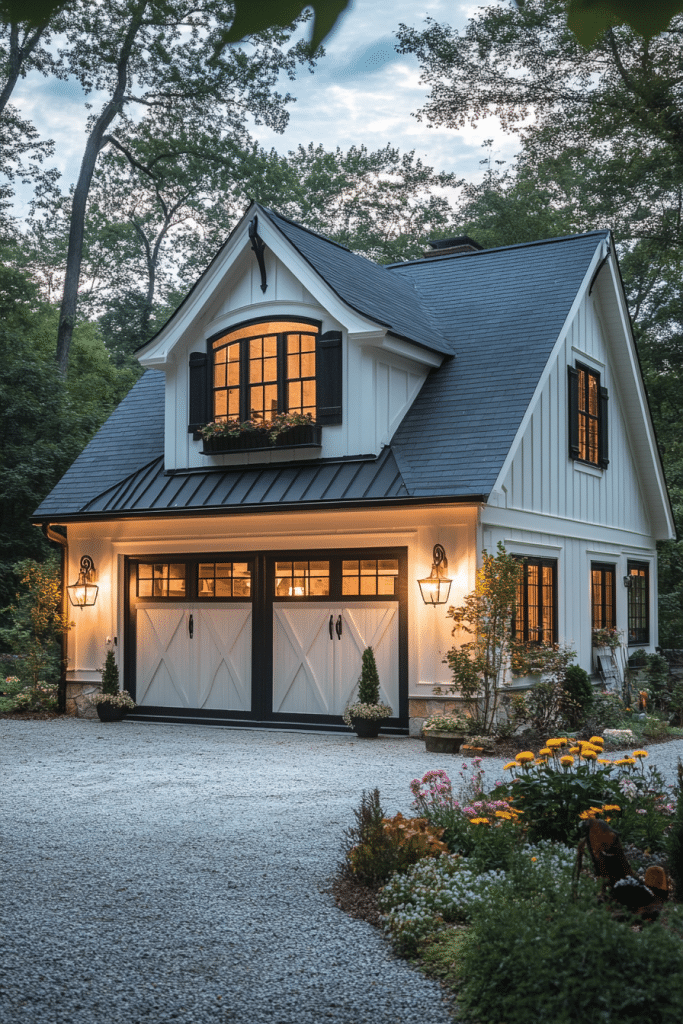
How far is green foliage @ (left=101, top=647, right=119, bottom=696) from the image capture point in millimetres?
14586

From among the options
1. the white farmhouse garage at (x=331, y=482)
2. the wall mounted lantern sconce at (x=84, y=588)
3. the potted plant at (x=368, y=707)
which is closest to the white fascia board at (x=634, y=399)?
the white farmhouse garage at (x=331, y=482)

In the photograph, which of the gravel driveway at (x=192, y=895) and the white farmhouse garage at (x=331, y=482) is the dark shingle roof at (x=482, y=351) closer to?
the white farmhouse garage at (x=331, y=482)

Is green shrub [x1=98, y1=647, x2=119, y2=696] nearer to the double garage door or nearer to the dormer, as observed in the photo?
the double garage door

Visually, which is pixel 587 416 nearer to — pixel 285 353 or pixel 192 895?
pixel 285 353

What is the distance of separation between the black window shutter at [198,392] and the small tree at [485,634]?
4.67 metres

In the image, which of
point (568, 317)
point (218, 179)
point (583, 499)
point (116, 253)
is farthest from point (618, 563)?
point (116, 253)

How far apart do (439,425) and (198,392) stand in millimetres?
3528

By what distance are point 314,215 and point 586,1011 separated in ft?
112

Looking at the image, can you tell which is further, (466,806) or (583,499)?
(583,499)

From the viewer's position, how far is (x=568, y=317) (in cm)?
1446

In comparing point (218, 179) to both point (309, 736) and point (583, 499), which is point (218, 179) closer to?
point (583, 499)

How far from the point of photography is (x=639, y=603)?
18.4 m

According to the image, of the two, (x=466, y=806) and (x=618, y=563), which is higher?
(x=618, y=563)

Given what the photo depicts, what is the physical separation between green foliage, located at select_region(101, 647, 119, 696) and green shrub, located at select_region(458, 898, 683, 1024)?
36.0ft
